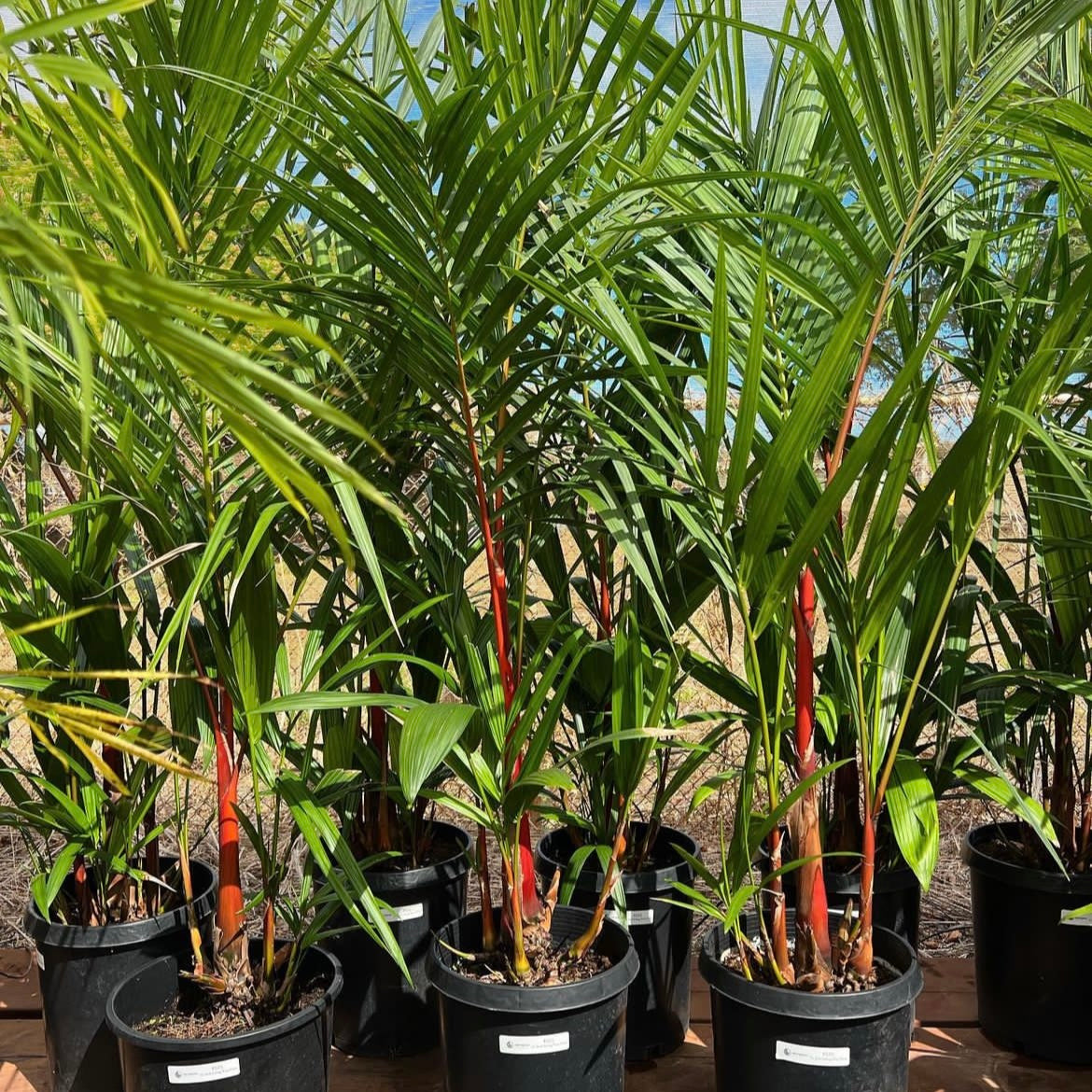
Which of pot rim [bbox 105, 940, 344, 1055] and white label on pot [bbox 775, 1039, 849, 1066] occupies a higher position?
pot rim [bbox 105, 940, 344, 1055]

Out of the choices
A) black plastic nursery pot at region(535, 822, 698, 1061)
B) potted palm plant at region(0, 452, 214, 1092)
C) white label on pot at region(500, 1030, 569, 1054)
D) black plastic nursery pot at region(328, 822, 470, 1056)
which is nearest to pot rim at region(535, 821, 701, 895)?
black plastic nursery pot at region(535, 822, 698, 1061)

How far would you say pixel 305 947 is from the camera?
105 centimetres

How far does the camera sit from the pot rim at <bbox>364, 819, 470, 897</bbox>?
121 cm

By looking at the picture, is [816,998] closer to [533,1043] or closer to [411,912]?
[533,1043]

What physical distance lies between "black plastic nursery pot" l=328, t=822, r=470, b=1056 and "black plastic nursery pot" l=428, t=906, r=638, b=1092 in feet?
0.68

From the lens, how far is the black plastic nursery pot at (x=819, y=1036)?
0.94 metres

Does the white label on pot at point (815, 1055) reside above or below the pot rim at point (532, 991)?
below

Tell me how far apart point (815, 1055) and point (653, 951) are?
27 cm

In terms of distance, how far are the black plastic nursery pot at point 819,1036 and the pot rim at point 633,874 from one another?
0.20 meters

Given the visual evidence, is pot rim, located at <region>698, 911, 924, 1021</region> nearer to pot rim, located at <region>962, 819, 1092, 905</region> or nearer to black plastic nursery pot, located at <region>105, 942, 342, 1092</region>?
pot rim, located at <region>962, 819, 1092, 905</region>

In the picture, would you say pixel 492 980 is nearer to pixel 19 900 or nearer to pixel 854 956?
pixel 854 956

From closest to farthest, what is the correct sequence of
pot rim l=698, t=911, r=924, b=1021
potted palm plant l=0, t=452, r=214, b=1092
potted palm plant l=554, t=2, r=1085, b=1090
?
potted palm plant l=554, t=2, r=1085, b=1090
pot rim l=698, t=911, r=924, b=1021
potted palm plant l=0, t=452, r=214, b=1092

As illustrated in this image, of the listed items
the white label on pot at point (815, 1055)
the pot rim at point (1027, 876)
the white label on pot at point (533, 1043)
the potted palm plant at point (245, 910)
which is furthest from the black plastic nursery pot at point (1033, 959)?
the potted palm plant at point (245, 910)

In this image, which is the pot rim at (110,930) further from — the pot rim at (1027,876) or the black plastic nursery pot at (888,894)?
the pot rim at (1027,876)
